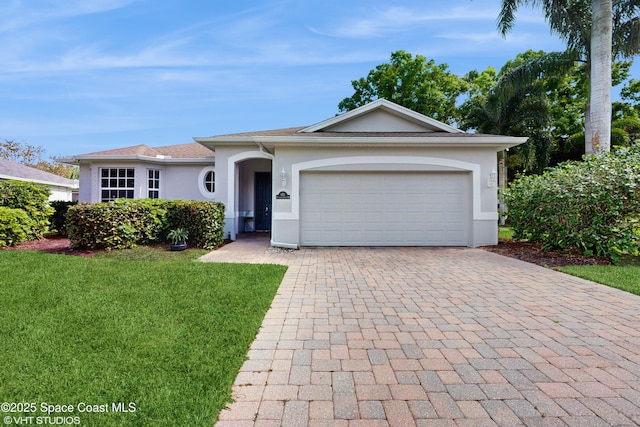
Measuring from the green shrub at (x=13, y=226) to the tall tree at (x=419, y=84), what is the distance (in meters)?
23.3

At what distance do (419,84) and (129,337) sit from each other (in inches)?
1052

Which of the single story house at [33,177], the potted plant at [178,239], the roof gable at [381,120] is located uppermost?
the roof gable at [381,120]

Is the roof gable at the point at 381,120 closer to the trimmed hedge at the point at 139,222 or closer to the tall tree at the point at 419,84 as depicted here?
the trimmed hedge at the point at 139,222

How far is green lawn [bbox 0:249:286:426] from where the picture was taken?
86.2 inches

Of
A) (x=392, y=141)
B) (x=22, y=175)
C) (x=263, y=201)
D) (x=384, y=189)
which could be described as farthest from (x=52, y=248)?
(x=22, y=175)

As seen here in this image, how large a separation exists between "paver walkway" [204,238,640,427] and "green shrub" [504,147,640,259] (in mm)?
2657

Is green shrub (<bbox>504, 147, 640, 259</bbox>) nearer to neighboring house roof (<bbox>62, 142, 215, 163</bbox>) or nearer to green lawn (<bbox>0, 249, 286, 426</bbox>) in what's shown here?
green lawn (<bbox>0, 249, 286, 426</bbox>)

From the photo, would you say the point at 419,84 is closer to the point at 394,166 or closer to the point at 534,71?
the point at 534,71

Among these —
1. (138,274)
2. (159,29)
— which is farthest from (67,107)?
(138,274)

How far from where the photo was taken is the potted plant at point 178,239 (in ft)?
27.6

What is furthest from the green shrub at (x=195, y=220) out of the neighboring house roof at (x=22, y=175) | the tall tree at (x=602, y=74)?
the tall tree at (x=602, y=74)

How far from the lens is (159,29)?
11.2 m

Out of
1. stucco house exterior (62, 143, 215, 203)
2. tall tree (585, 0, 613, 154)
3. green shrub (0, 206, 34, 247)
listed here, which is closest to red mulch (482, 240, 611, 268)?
tall tree (585, 0, 613, 154)

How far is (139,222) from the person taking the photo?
8.55 metres
